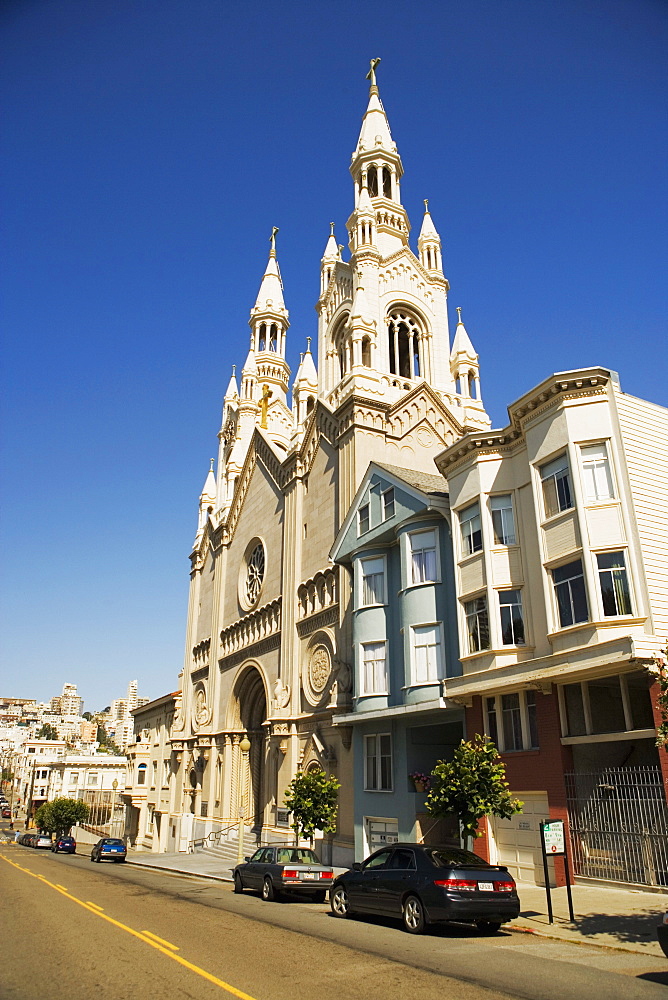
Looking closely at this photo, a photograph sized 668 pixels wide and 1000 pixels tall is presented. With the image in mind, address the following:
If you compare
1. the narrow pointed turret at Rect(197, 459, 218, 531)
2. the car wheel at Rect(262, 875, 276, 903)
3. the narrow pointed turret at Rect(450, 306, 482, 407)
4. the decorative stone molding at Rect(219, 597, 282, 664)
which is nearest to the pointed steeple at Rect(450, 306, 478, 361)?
the narrow pointed turret at Rect(450, 306, 482, 407)

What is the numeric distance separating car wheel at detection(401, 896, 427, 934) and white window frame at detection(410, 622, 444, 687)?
1052 centimetres

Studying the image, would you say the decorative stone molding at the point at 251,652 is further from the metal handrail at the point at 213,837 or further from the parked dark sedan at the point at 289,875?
the parked dark sedan at the point at 289,875

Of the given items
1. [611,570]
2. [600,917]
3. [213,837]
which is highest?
A: [611,570]

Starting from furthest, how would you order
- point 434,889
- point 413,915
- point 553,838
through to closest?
point 553,838 < point 413,915 < point 434,889

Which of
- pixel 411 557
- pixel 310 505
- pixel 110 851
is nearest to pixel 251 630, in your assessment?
pixel 310 505

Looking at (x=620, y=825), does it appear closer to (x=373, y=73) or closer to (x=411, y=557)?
(x=411, y=557)

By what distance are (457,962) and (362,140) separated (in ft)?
158

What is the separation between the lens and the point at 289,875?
58.6 ft

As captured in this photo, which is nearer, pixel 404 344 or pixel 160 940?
pixel 160 940

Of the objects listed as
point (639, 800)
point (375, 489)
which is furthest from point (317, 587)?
point (639, 800)

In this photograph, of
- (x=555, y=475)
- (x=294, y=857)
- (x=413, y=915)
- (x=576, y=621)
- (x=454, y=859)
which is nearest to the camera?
(x=413, y=915)

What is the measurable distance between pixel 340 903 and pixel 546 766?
Answer: 258 inches

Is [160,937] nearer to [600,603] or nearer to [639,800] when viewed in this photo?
[639,800]

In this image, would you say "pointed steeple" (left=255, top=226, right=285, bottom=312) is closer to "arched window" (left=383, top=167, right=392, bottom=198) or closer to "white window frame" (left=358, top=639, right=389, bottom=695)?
"arched window" (left=383, top=167, right=392, bottom=198)
